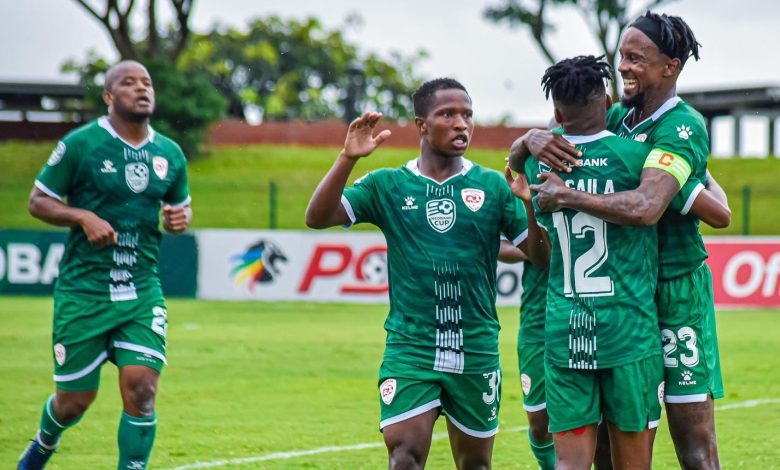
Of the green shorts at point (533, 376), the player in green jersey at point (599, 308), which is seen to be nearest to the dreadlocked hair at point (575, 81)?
the player in green jersey at point (599, 308)

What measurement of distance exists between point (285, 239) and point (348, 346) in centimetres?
520

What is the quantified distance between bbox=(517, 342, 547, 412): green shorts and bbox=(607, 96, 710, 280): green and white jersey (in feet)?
5.09

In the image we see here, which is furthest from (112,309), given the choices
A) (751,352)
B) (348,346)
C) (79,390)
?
(751,352)

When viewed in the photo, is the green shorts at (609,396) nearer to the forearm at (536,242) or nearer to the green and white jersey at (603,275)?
the green and white jersey at (603,275)

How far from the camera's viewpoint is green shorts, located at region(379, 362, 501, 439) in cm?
564

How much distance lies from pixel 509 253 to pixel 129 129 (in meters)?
2.44

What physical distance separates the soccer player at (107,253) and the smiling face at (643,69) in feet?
10.2

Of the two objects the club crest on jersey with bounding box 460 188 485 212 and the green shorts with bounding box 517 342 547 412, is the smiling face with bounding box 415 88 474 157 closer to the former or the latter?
the club crest on jersey with bounding box 460 188 485 212

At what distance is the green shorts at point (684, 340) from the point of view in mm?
5293

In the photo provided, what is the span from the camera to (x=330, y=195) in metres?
5.73

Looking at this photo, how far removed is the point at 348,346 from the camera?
1495cm

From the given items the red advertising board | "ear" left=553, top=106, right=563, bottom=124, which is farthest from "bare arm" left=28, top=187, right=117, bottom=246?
the red advertising board

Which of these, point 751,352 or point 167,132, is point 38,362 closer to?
point 751,352

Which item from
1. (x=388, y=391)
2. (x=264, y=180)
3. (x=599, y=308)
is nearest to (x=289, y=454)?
(x=388, y=391)
